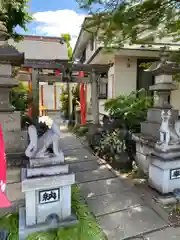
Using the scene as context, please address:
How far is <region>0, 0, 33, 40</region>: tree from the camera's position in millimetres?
5657

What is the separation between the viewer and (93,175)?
17.1 feet

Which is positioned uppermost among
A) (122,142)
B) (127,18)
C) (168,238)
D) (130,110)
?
(127,18)

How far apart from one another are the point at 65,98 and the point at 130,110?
9.57m

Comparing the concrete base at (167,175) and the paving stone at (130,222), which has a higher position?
the concrete base at (167,175)

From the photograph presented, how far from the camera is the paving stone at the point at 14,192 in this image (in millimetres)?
3681

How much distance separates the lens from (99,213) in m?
3.55

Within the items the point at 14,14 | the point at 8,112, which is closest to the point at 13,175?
the point at 8,112

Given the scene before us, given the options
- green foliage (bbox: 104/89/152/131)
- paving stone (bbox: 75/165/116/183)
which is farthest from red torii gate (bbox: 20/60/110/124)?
paving stone (bbox: 75/165/116/183)

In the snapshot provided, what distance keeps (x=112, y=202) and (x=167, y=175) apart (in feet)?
4.11

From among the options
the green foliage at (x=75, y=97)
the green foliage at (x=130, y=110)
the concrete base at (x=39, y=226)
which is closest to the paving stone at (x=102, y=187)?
the concrete base at (x=39, y=226)

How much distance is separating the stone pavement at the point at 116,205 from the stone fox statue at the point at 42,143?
1308 mm

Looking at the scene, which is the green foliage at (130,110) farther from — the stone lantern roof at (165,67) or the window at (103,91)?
the window at (103,91)

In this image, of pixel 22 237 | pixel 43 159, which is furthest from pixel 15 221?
pixel 43 159

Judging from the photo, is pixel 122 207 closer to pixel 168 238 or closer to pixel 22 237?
pixel 168 238
